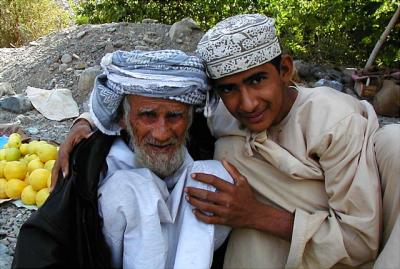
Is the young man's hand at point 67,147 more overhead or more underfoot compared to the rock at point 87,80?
more overhead

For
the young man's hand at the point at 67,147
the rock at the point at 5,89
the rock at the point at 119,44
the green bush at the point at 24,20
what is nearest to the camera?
the young man's hand at the point at 67,147

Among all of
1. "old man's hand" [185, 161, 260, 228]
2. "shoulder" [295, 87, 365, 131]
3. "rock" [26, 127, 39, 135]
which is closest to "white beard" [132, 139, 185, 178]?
"old man's hand" [185, 161, 260, 228]

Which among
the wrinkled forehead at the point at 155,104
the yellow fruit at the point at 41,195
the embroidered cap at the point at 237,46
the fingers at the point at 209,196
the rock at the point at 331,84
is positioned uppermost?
the embroidered cap at the point at 237,46

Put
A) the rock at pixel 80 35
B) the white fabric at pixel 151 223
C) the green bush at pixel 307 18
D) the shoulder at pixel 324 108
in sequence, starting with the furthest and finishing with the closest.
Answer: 1. the green bush at pixel 307 18
2. the rock at pixel 80 35
3. the shoulder at pixel 324 108
4. the white fabric at pixel 151 223

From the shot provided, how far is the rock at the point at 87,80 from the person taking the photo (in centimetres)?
591

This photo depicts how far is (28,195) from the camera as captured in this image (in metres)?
3.29

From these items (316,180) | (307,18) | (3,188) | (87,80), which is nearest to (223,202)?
(316,180)

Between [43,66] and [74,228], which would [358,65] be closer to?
[43,66]

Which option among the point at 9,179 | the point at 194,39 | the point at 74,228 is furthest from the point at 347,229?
the point at 194,39

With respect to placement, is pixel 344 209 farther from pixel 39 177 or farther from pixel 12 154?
pixel 12 154

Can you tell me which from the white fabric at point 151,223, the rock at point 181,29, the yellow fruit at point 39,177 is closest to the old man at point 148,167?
the white fabric at point 151,223

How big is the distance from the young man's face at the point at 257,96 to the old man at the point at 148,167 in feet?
0.40

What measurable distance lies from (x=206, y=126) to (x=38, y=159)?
1356 mm

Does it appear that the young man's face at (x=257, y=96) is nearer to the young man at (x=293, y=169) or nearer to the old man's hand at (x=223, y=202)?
the young man at (x=293, y=169)
